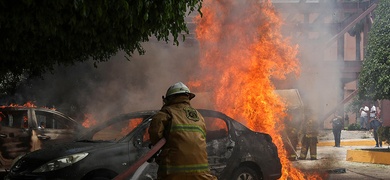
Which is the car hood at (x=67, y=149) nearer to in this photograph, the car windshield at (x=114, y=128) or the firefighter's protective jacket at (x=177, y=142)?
the car windshield at (x=114, y=128)

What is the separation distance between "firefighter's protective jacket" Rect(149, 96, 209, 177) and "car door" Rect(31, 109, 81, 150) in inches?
249

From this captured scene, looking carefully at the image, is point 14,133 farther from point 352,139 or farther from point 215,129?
point 352,139

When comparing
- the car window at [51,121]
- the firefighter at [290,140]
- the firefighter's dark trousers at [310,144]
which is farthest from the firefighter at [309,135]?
the car window at [51,121]

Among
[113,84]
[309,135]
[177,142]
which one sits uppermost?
[177,142]

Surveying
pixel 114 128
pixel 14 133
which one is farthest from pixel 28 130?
pixel 114 128

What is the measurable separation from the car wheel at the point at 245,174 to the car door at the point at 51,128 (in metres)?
4.16

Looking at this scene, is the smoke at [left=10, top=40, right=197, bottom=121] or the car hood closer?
the car hood

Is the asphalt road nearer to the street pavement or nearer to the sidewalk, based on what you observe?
the street pavement

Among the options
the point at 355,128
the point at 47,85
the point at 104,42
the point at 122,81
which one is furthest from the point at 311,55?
the point at 104,42

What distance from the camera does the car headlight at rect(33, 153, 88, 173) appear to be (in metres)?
6.77

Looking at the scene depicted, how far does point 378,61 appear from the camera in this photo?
14.7 metres

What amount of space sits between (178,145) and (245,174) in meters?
3.50

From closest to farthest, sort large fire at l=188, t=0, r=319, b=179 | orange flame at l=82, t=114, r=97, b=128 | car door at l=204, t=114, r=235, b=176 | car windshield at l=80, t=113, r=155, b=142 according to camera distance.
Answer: car door at l=204, t=114, r=235, b=176, car windshield at l=80, t=113, r=155, b=142, large fire at l=188, t=0, r=319, b=179, orange flame at l=82, t=114, r=97, b=128

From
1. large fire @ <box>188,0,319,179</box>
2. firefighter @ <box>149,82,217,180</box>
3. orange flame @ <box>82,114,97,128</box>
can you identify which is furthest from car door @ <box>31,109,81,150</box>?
firefighter @ <box>149,82,217,180</box>
